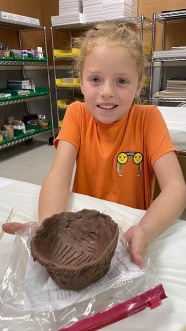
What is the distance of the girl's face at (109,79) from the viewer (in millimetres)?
728

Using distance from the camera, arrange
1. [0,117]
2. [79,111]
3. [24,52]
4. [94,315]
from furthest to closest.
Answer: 1. [0,117]
2. [24,52]
3. [79,111]
4. [94,315]

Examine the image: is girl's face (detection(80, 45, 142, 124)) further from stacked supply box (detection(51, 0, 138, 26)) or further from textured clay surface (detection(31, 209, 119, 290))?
stacked supply box (detection(51, 0, 138, 26))

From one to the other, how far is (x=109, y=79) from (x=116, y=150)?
9.4 inches

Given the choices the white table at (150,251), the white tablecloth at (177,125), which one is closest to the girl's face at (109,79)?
the white table at (150,251)

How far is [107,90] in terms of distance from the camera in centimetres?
73

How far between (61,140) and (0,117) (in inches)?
98.3

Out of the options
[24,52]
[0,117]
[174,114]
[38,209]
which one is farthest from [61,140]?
[0,117]

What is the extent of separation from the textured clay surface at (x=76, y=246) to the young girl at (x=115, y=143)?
0.41 feet

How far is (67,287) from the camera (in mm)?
395

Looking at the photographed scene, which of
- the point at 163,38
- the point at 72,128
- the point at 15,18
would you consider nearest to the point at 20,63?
the point at 15,18

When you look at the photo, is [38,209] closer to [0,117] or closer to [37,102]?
[0,117]

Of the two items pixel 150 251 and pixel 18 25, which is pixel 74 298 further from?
pixel 18 25

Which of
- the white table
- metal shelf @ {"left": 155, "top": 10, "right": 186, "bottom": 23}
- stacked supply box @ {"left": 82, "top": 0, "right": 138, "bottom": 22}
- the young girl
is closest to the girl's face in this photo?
the young girl

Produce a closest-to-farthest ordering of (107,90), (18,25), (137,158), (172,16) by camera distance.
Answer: (107,90), (137,158), (172,16), (18,25)
